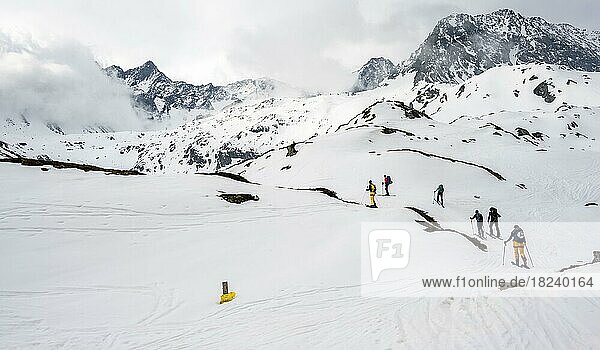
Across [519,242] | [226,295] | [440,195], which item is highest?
[440,195]

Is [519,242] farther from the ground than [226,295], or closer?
farther from the ground

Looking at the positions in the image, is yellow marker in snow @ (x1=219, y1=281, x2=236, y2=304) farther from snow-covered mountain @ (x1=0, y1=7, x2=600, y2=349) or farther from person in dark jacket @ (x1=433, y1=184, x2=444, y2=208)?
person in dark jacket @ (x1=433, y1=184, x2=444, y2=208)

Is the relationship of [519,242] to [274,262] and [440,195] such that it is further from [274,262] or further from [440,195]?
[440,195]

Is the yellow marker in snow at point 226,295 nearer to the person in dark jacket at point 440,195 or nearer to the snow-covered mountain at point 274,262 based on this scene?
the snow-covered mountain at point 274,262

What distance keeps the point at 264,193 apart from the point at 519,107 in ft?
471

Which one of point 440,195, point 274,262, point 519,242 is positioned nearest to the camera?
point 519,242

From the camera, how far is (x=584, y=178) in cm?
4550

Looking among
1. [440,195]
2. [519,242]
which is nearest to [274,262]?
[519,242]

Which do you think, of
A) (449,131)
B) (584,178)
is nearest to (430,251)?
(584,178)

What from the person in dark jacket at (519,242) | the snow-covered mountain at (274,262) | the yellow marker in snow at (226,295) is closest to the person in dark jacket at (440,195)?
the snow-covered mountain at (274,262)

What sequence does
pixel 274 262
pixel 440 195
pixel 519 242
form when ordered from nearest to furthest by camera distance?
pixel 519 242, pixel 274 262, pixel 440 195

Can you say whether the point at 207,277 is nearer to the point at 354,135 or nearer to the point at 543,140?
the point at 354,135

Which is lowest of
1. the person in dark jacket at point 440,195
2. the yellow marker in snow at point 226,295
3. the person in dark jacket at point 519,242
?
the yellow marker in snow at point 226,295

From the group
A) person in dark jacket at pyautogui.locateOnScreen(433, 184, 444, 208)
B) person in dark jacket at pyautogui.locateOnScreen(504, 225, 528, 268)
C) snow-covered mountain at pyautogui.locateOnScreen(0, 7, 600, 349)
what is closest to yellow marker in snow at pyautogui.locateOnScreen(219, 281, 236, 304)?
snow-covered mountain at pyautogui.locateOnScreen(0, 7, 600, 349)
